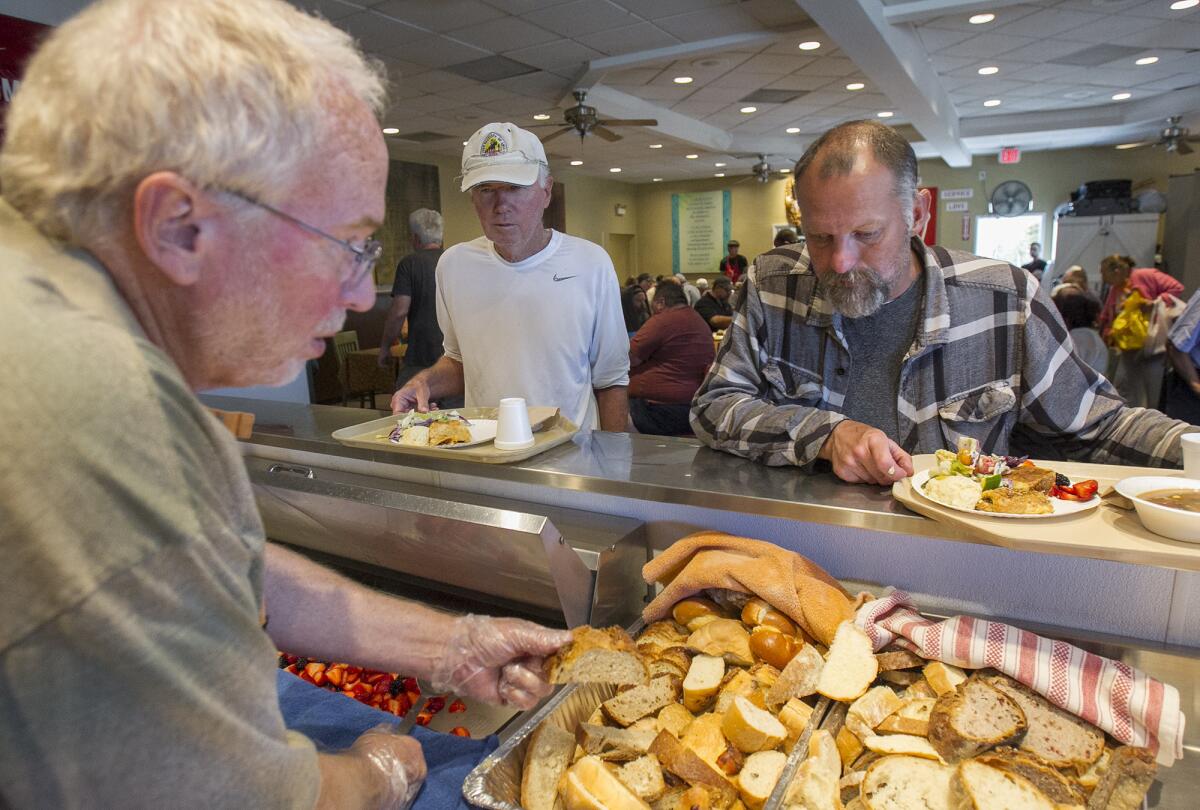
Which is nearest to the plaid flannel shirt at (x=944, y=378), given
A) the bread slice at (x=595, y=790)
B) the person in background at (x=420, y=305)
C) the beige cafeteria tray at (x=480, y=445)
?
the beige cafeteria tray at (x=480, y=445)

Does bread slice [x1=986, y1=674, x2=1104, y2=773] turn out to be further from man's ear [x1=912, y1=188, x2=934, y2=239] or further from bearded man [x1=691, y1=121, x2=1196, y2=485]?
man's ear [x1=912, y1=188, x2=934, y2=239]

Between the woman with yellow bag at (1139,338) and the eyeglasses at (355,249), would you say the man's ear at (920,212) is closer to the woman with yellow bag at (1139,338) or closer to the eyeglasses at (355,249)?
the eyeglasses at (355,249)

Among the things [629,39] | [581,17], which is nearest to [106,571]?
[581,17]

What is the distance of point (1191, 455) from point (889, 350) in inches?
30.9

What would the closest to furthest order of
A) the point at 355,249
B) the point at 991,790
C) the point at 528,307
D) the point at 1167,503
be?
1. the point at 355,249
2. the point at 991,790
3. the point at 1167,503
4. the point at 528,307

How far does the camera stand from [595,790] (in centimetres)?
100

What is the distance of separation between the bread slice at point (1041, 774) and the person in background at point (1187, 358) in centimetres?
477

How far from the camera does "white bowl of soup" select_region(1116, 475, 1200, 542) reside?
109 cm

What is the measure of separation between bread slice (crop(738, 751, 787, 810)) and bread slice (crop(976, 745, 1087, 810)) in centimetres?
27

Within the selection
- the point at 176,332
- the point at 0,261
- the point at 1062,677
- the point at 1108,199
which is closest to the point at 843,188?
the point at 1062,677

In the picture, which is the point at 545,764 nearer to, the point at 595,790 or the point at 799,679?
the point at 595,790

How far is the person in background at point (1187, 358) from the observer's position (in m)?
4.61

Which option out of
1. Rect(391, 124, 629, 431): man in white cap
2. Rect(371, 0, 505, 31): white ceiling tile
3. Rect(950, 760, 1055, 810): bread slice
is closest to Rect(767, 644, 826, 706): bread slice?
Rect(950, 760, 1055, 810): bread slice

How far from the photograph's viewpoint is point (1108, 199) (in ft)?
38.2
